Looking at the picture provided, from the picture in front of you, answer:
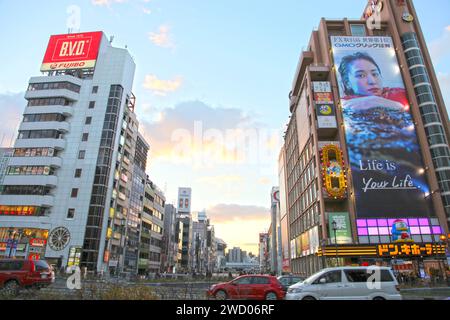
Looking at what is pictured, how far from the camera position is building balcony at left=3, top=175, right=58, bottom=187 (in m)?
60.0

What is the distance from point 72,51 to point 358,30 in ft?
219

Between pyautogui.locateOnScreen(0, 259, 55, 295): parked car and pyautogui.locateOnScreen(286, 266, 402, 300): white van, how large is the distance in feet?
45.6

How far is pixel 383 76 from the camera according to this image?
60.9 m

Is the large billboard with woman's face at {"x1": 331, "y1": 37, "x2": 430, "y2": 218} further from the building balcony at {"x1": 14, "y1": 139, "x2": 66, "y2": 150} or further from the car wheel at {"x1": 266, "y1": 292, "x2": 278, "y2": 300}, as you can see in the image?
the building balcony at {"x1": 14, "y1": 139, "x2": 66, "y2": 150}

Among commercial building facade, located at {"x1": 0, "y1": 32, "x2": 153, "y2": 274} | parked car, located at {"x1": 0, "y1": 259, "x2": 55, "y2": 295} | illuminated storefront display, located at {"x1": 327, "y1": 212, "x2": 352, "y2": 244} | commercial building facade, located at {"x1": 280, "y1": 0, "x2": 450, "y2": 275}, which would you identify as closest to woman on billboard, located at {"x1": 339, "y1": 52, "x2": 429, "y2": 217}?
commercial building facade, located at {"x1": 280, "y1": 0, "x2": 450, "y2": 275}

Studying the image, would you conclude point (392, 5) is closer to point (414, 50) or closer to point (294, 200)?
point (414, 50)

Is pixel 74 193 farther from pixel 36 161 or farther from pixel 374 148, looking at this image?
pixel 374 148

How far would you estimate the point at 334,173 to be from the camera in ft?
176

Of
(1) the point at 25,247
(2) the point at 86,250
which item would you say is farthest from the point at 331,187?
(1) the point at 25,247

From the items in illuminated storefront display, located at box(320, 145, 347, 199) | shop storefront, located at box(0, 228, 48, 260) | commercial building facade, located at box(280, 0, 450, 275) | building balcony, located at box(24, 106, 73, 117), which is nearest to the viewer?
commercial building facade, located at box(280, 0, 450, 275)

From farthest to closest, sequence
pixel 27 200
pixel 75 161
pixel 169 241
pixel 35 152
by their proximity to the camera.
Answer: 1. pixel 169 241
2. pixel 75 161
3. pixel 35 152
4. pixel 27 200

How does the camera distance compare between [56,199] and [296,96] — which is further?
[296,96]

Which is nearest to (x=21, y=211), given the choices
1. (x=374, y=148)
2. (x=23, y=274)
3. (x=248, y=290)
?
(x=23, y=274)
